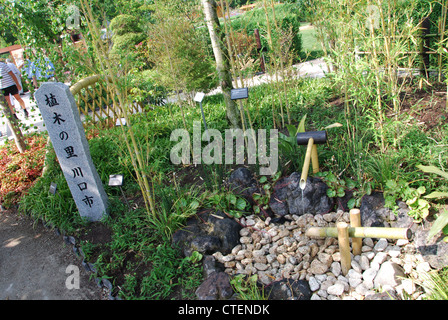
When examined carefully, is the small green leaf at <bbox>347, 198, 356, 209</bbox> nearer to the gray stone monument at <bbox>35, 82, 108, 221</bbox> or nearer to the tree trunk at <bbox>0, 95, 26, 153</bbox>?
the gray stone monument at <bbox>35, 82, 108, 221</bbox>

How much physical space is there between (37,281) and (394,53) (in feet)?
11.9

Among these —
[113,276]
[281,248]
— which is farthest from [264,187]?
[113,276]

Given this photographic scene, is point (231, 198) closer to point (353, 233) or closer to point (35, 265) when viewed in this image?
point (353, 233)

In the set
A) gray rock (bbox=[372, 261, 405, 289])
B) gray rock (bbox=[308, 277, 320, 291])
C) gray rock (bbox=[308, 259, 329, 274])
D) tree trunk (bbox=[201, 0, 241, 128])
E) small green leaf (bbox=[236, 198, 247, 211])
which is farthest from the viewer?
tree trunk (bbox=[201, 0, 241, 128])

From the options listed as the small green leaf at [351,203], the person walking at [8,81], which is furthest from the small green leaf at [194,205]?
the person walking at [8,81]

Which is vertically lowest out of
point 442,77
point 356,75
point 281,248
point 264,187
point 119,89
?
point 281,248

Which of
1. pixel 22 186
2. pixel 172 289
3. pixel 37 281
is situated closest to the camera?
pixel 172 289

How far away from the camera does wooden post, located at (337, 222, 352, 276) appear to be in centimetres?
234

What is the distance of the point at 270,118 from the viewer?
468 centimetres

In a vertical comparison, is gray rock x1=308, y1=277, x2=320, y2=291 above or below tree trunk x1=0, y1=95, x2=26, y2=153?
below

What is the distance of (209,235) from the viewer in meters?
2.94

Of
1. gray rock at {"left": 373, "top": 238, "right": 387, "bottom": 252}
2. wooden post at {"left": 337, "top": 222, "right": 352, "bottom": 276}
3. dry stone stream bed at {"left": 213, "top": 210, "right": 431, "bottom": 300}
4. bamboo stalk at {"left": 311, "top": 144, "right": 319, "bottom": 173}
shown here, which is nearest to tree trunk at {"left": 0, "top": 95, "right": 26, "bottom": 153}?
dry stone stream bed at {"left": 213, "top": 210, "right": 431, "bottom": 300}

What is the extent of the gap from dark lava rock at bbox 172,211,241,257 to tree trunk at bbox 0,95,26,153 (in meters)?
3.25
